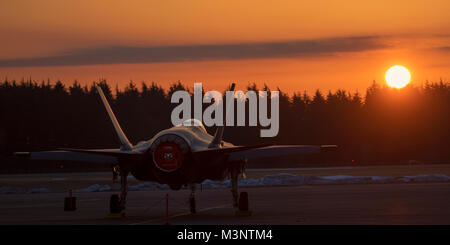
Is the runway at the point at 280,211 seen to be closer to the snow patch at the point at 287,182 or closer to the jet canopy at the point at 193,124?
the jet canopy at the point at 193,124

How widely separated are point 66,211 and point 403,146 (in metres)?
129

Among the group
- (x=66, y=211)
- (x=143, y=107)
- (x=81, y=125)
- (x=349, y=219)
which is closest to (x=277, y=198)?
(x=66, y=211)

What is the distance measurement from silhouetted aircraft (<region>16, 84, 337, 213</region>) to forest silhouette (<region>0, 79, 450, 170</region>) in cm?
10512

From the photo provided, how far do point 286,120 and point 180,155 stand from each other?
13572cm

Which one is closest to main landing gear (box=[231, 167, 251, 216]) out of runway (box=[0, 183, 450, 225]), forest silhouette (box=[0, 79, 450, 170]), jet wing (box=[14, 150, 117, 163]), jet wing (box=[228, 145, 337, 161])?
runway (box=[0, 183, 450, 225])

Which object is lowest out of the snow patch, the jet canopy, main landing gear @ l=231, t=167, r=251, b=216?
the snow patch

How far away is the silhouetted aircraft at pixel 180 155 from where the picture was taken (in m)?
24.2

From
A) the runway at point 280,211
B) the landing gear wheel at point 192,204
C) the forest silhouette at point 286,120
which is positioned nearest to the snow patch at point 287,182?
the runway at point 280,211

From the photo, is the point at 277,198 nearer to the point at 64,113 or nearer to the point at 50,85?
the point at 64,113

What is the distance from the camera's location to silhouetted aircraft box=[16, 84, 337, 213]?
24.2 metres

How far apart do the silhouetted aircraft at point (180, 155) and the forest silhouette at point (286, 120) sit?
4139 inches

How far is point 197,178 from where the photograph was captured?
25500 millimetres

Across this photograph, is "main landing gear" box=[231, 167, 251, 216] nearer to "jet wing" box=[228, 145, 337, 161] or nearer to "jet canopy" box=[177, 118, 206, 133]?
"jet wing" box=[228, 145, 337, 161]

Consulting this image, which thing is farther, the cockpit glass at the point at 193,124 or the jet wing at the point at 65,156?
the cockpit glass at the point at 193,124
